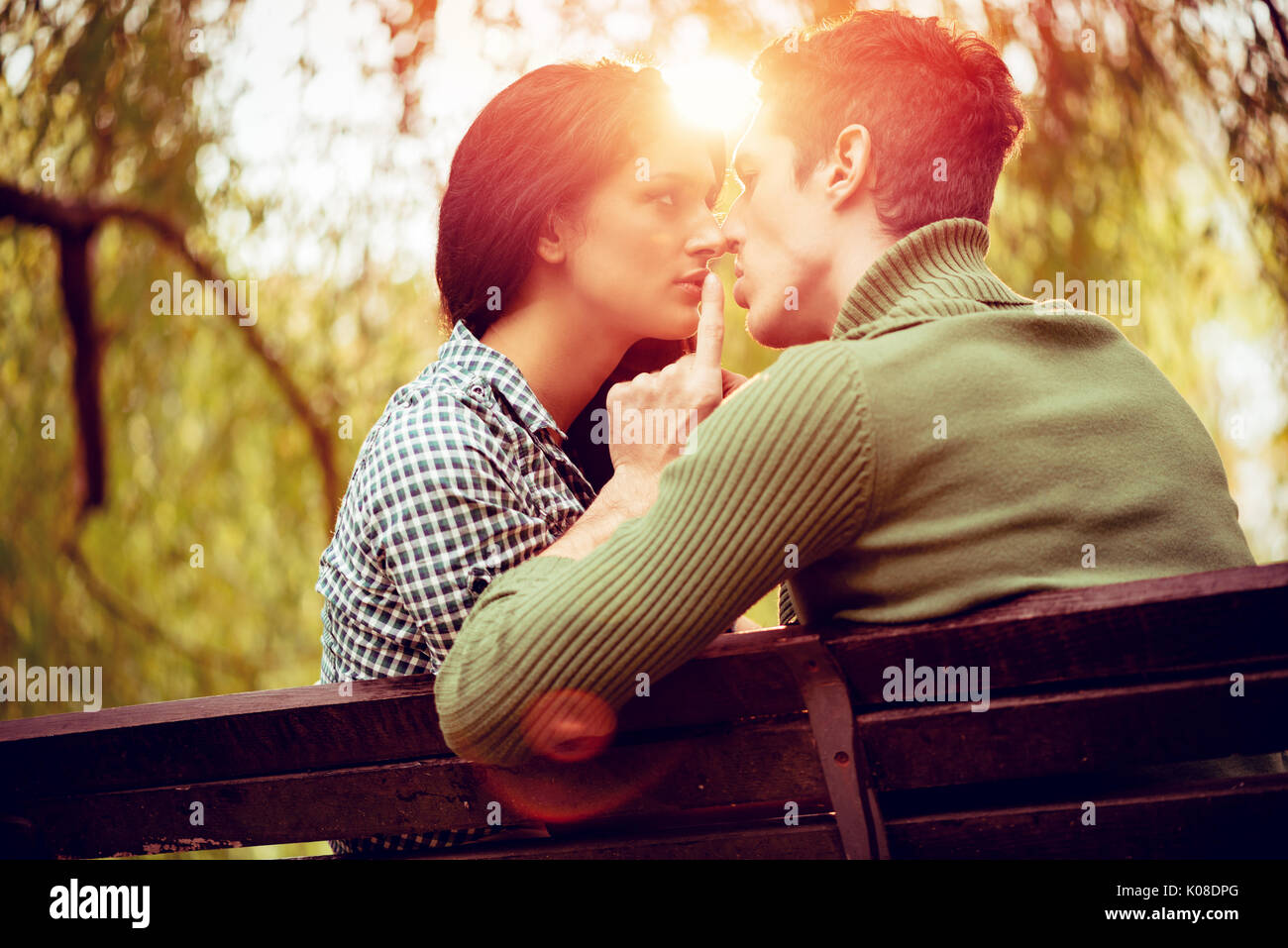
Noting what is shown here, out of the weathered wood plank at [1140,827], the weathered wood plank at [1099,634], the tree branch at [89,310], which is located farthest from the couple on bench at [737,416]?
the tree branch at [89,310]

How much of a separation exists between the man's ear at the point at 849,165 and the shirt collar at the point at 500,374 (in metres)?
0.74

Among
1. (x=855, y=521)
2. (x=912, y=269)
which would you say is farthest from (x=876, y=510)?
(x=912, y=269)

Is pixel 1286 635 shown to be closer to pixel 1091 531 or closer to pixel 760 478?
pixel 1091 531

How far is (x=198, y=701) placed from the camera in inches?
77.7

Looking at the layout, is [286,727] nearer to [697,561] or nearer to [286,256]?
[697,561]

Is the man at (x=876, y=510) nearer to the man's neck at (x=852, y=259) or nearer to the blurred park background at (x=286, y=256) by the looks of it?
the man's neck at (x=852, y=259)

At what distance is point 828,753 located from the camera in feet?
5.51

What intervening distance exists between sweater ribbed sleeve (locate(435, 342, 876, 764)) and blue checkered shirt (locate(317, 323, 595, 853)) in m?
0.32

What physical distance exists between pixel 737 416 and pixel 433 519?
0.59 meters

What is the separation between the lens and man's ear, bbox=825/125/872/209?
255cm

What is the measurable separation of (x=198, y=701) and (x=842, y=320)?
1266 millimetres

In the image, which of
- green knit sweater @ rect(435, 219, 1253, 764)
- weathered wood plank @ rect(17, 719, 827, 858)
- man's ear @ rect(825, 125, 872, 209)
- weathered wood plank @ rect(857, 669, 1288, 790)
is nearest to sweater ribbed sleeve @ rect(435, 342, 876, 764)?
green knit sweater @ rect(435, 219, 1253, 764)

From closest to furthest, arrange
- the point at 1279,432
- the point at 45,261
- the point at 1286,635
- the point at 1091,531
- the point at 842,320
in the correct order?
the point at 1286,635 → the point at 1091,531 → the point at 842,320 → the point at 1279,432 → the point at 45,261
